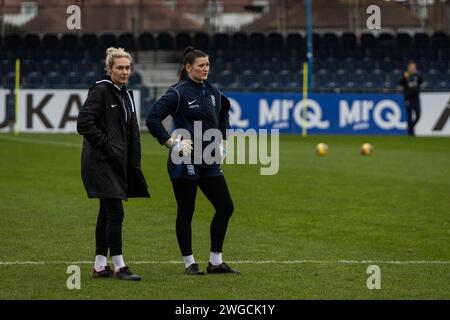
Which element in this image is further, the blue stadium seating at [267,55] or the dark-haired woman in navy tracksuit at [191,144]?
the blue stadium seating at [267,55]

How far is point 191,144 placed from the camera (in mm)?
9883

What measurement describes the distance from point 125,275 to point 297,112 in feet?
81.1

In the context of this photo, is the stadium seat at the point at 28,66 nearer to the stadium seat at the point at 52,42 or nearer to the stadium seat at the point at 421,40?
the stadium seat at the point at 52,42

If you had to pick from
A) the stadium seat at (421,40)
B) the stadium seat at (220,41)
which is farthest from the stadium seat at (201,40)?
the stadium seat at (421,40)

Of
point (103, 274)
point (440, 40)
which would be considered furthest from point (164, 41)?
point (103, 274)

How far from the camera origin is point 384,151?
27.3 m

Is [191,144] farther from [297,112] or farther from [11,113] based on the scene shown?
[297,112]

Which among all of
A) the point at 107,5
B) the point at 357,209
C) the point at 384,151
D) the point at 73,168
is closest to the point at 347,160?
the point at 384,151

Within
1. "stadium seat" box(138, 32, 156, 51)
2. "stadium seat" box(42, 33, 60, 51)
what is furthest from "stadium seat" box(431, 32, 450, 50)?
"stadium seat" box(42, 33, 60, 51)

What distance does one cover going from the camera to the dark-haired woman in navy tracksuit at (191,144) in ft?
32.6

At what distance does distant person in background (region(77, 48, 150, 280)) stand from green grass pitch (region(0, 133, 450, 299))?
0.36m

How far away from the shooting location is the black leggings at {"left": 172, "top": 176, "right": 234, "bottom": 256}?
10.0 m

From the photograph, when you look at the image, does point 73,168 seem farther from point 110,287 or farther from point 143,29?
point 143,29

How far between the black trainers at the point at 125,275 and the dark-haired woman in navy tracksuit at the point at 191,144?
574 millimetres
